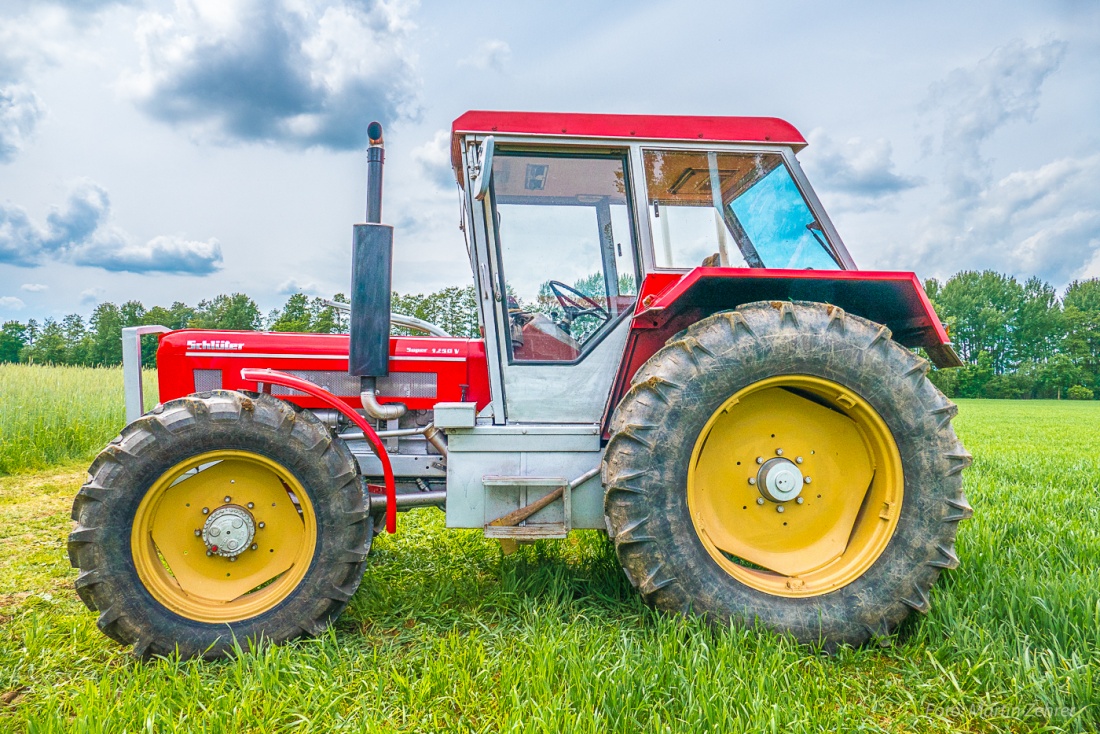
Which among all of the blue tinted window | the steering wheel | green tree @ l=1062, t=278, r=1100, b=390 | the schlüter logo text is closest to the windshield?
the blue tinted window

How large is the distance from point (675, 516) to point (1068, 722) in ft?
4.25

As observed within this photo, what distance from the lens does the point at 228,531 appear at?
8.43 ft

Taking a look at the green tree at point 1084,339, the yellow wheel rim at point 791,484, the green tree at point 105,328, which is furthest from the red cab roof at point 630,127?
the green tree at point 1084,339

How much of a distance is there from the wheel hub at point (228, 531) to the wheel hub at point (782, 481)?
2.17m

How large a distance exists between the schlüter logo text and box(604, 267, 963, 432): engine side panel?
6.09 feet

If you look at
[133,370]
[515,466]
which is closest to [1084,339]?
[515,466]

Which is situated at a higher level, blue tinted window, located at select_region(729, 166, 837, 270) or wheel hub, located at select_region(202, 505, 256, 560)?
blue tinted window, located at select_region(729, 166, 837, 270)

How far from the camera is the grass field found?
1.94m

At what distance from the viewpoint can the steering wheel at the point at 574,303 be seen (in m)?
2.88

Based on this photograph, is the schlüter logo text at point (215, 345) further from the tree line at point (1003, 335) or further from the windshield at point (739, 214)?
the tree line at point (1003, 335)

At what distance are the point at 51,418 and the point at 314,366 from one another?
6392 mm

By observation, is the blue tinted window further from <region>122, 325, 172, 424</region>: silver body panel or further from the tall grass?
the tall grass

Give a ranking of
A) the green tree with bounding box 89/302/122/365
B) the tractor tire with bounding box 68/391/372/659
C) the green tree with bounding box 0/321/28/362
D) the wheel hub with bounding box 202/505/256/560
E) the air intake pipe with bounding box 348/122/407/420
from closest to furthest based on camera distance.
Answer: the tractor tire with bounding box 68/391/372/659, the wheel hub with bounding box 202/505/256/560, the air intake pipe with bounding box 348/122/407/420, the green tree with bounding box 89/302/122/365, the green tree with bounding box 0/321/28/362

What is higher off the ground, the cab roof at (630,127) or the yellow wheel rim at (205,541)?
the cab roof at (630,127)
